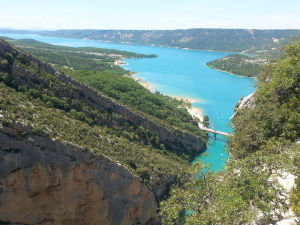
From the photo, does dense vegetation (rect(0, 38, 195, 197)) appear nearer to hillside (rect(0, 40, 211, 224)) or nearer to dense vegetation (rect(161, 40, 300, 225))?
hillside (rect(0, 40, 211, 224))

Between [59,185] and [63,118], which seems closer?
[59,185]

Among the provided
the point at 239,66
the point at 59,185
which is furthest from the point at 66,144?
the point at 239,66

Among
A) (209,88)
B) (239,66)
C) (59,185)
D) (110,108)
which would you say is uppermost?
(239,66)

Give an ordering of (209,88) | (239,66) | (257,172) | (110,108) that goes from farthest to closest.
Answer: (239,66)
(209,88)
(110,108)
(257,172)

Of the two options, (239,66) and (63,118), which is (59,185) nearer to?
(63,118)

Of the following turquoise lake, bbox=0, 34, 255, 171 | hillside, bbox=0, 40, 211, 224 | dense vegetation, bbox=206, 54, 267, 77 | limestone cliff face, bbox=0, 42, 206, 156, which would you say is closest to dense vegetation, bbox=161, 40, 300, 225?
hillside, bbox=0, 40, 211, 224

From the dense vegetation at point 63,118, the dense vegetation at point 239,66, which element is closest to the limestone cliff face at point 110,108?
the dense vegetation at point 63,118
